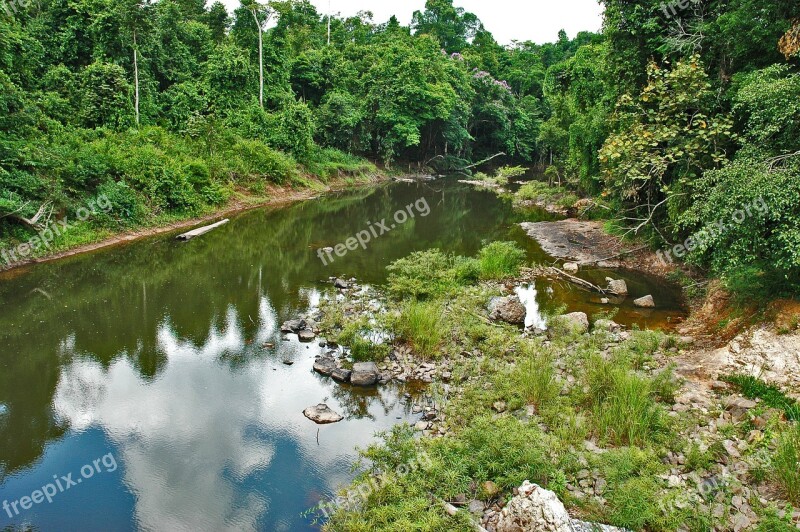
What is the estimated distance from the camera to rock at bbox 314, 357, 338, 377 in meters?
9.58

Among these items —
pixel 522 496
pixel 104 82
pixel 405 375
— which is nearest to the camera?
pixel 522 496

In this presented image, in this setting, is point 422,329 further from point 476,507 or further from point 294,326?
point 476,507

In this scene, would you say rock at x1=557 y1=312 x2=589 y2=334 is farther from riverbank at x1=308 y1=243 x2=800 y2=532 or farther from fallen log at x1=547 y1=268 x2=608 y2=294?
fallen log at x1=547 y1=268 x2=608 y2=294

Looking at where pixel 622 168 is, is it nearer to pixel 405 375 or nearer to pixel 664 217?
pixel 664 217

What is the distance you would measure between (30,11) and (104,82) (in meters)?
11.0

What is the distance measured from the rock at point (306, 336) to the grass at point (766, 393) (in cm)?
808

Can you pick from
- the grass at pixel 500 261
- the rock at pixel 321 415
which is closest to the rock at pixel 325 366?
the rock at pixel 321 415

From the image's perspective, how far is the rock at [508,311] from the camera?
11570mm

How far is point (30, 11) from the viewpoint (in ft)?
97.7

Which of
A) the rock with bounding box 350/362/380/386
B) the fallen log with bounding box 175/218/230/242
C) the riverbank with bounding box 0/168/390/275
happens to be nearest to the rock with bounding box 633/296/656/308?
the rock with bounding box 350/362/380/386

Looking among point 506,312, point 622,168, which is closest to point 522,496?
point 506,312

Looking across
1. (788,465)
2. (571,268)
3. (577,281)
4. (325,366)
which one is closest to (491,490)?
(788,465)

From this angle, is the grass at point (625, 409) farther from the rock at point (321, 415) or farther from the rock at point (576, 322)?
the rock at point (321, 415)

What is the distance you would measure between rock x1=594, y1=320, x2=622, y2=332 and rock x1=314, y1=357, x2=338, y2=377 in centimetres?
565
